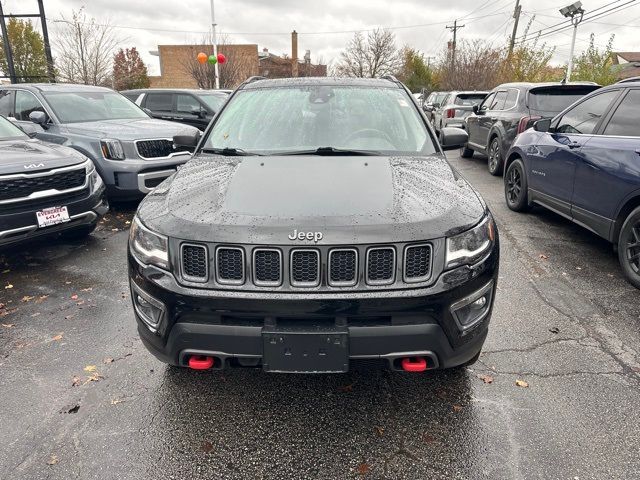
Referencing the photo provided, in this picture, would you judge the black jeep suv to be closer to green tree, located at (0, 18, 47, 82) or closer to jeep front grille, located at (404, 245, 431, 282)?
jeep front grille, located at (404, 245, 431, 282)

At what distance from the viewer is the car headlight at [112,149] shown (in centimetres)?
640

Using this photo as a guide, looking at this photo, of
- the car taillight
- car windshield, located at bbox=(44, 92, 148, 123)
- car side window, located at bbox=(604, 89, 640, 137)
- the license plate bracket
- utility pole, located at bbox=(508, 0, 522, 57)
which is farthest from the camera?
utility pole, located at bbox=(508, 0, 522, 57)

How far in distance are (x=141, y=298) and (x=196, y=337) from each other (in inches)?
16.6

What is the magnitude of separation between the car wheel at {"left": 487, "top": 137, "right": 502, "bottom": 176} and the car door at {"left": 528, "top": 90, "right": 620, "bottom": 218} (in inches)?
131

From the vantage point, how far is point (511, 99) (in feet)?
28.3

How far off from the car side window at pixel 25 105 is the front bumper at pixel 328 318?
6567 millimetres

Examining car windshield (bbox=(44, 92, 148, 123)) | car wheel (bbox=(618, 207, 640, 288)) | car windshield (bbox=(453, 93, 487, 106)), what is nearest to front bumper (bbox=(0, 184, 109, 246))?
car windshield (bbox=(44, 92, 148, 123))

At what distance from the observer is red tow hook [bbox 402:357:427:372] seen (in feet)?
7.12

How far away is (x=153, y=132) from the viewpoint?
696 cm

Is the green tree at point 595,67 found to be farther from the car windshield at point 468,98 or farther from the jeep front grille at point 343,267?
the jeep front grille at point 343,267

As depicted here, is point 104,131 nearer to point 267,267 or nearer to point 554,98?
point 267,267

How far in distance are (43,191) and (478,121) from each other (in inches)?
340

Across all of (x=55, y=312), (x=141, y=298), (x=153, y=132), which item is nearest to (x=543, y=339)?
(x=141, y=298)

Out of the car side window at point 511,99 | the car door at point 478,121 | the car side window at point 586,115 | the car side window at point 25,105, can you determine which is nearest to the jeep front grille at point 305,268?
the car side window at point 586,115
